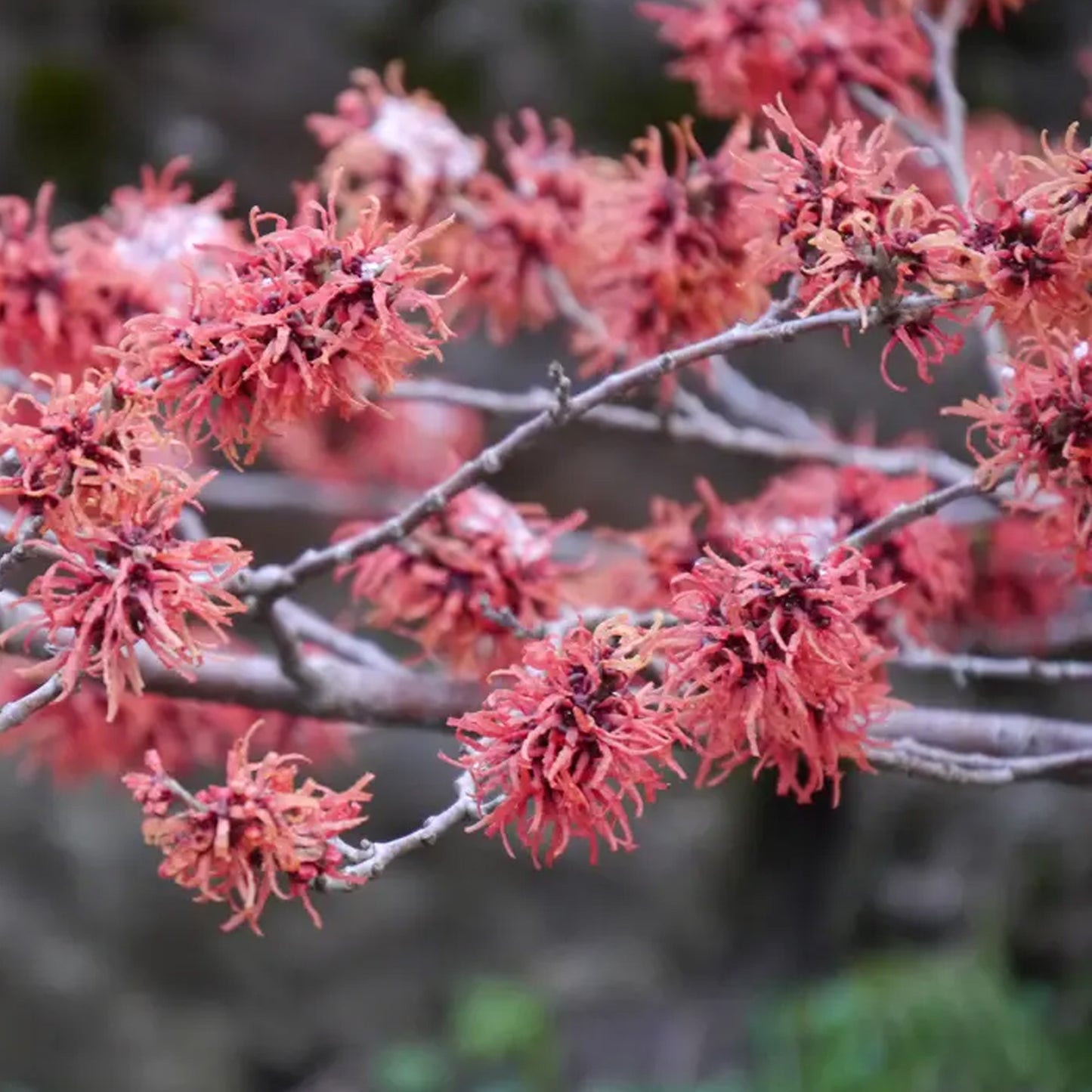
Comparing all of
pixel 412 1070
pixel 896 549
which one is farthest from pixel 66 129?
pixel 896 549

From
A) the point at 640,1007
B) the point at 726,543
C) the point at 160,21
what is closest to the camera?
the point at 726,543

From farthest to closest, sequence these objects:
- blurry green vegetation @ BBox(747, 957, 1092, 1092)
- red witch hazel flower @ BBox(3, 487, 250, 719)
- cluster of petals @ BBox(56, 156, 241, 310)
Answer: blurry green vegetation @ BBox(747, 957, 1092, 1092) → cluster of petals @ BBox(56, 156, 241, 310) → red witch hazel flower @ BBox(3, 487, 250, 719)

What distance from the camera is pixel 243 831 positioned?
57 centimetres

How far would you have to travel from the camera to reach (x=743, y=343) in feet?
1.98

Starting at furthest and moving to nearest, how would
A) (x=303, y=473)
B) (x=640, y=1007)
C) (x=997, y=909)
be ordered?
(x=640, y=1007)
(x=997, y=909)
(x=303, y=473)

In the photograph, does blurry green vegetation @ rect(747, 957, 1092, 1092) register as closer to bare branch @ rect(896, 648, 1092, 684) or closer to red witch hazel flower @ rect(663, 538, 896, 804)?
bare branch @ rect(896, 648, 1092, 684)

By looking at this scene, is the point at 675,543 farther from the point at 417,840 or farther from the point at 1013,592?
the point at 1013,592

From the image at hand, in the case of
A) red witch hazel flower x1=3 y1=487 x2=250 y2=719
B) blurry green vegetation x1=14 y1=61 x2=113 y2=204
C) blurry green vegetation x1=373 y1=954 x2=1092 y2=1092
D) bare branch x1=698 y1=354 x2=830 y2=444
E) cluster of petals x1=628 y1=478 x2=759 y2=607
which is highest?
blurry green vegetation x1=14 y1=61 x2=113 y2=204

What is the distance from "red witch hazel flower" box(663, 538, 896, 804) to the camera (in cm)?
56

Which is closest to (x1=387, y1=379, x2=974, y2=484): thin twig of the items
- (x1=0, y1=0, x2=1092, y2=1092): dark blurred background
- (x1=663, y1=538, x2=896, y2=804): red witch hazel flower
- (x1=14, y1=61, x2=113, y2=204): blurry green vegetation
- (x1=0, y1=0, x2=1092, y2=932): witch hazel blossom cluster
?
(x1=0, y1=0, x2=1092, y2=932): witch hazel blossom cluster

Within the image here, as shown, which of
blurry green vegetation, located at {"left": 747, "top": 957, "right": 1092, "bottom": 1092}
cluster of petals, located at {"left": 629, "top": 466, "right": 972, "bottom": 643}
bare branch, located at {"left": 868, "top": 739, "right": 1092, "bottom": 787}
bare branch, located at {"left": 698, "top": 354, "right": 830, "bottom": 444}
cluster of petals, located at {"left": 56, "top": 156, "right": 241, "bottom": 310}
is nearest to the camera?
bare branch, located at {"left": 868, "top": 739, "right": 1092, "bottom": 787}

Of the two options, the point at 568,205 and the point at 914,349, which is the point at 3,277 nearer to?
the point at 568,205

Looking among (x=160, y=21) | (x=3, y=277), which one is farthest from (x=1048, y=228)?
(x=160, y=21)

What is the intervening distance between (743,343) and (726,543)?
218 millimetres
